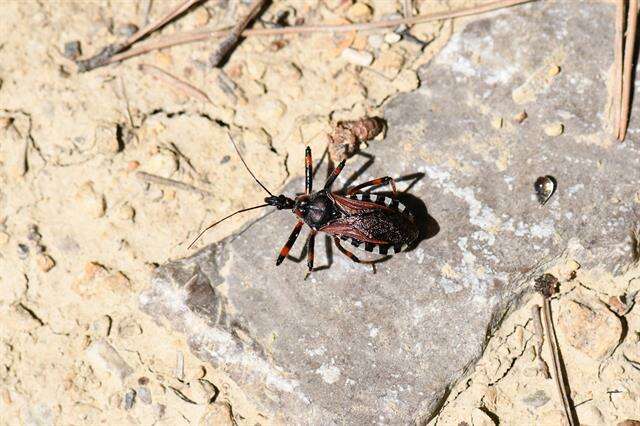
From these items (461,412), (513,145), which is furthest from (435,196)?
(461,412)

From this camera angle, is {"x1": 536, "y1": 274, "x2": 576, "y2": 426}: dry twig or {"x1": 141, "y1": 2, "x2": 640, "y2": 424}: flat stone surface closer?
{"x1": 536, "y1": 274, "x2": 576, "y2": 426}: dry twig

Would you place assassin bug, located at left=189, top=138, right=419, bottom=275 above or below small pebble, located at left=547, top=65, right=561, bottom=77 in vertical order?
below

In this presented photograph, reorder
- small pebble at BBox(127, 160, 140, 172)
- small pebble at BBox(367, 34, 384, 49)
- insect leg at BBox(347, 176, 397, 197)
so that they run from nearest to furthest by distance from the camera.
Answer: insect leg at BBox(347, 176, 397, 197), small pebble at BBox(127, 160, 140, 172), small pebble at BBox(367, 34, 384, 49)

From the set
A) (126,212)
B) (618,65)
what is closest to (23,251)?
(126,212)

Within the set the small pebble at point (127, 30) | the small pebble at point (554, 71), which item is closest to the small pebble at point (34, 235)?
the small pebble at point (127, 30)

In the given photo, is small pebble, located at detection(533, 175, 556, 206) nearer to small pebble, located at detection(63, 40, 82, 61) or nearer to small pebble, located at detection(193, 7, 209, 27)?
small pebble, located at detection(193, 7, 209, 27)

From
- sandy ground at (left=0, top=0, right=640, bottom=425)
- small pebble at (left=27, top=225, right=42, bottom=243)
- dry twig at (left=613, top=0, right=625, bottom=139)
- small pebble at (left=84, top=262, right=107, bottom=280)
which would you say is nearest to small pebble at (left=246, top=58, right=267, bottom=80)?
sandy ground at (left=0, top=0, right=640, bottom=425)

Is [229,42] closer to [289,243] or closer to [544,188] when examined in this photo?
[289,243]

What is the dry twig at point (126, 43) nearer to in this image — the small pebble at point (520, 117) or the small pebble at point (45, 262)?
the small pebble at point (45, 262)
